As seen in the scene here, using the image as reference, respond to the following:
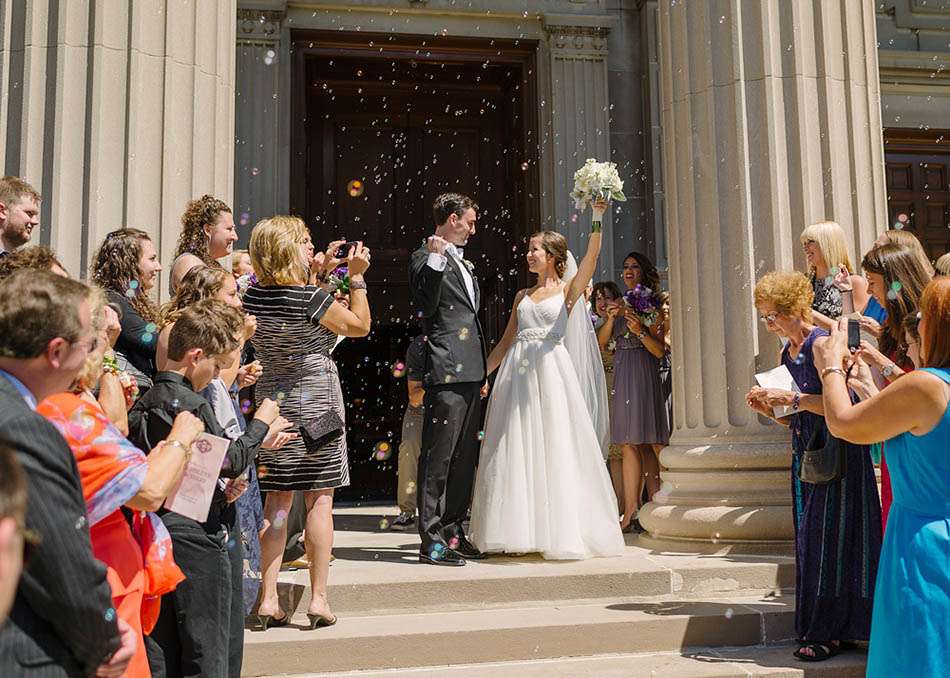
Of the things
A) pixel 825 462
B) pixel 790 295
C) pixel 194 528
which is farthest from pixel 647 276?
pixel 194 528

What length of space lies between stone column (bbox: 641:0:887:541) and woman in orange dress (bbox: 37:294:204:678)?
381 centimetres

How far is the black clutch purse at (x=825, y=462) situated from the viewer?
13.9 ft

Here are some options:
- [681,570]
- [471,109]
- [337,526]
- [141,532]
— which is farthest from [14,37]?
[471,109]

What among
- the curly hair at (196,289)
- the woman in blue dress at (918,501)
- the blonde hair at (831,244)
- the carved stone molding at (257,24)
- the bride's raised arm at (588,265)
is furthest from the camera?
the carved stone molding at (257,24)

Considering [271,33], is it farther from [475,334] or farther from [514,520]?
[514,520]

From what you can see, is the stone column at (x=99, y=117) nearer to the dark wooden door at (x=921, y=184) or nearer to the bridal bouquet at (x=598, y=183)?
the bridal bouquet at (x=598, y=183)

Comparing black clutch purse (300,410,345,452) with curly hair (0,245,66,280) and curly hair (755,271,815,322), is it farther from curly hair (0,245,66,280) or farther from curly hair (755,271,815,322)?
curly hair (755,271,815,322)

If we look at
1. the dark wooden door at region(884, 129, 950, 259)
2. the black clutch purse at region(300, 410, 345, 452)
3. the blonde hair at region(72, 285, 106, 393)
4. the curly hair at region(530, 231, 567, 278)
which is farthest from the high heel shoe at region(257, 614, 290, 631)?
the dark wooden door at region(884, 129, 950, 259)

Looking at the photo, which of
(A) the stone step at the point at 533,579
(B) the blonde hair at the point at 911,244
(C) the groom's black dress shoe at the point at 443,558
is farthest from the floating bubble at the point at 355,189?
(B) the blonde hair at the point at 911,244

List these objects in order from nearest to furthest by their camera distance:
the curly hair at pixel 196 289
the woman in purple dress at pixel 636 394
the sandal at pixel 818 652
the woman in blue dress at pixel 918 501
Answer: the woman in blue dress at pixel 918 501, the curly hair at pixel 196 289, the sandal at pixel 818 652, the woman in purple dress at pixel 636 394

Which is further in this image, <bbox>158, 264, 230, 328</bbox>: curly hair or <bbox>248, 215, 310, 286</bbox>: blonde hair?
<bbox>248, 215, 310, 286</bbox>: blonde hair

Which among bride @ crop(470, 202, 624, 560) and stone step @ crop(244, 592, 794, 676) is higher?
bride @ crop(470, 202, 624, 560)

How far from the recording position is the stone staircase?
13.8ft

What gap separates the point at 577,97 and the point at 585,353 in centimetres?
443
